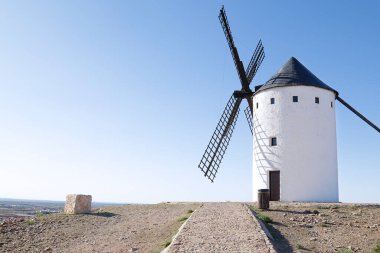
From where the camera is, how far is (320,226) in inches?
507

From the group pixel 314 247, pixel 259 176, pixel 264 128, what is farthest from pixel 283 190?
pixel 314 247

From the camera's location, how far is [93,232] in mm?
13406

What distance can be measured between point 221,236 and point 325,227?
208 inches

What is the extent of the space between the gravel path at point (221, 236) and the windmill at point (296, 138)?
8938 millimetres

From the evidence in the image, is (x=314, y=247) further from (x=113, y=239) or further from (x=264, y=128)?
(x=264, y=128)

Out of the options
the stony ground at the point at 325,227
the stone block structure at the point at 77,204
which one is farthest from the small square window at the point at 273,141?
the stone block structure at the point at 77,204

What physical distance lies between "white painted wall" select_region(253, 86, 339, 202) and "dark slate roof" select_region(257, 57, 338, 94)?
0.80ft

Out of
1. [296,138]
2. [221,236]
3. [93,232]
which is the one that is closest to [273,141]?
[296,138]

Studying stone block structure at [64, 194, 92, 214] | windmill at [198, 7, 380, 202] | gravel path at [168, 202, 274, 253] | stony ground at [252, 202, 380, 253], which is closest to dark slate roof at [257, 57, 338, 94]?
windmill at [198, 7, 380, 202]

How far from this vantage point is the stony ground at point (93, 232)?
11227 millimetres

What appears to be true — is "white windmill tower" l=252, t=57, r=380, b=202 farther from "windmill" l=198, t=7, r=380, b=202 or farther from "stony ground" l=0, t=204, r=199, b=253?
"stony ground" l=0, t=204, r=199, b=253

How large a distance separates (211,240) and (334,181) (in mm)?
14175

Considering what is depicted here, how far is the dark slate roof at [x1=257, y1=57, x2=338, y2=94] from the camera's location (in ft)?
69.4

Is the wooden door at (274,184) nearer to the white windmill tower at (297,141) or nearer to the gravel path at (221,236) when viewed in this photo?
the white windmill tower at (297,141)
